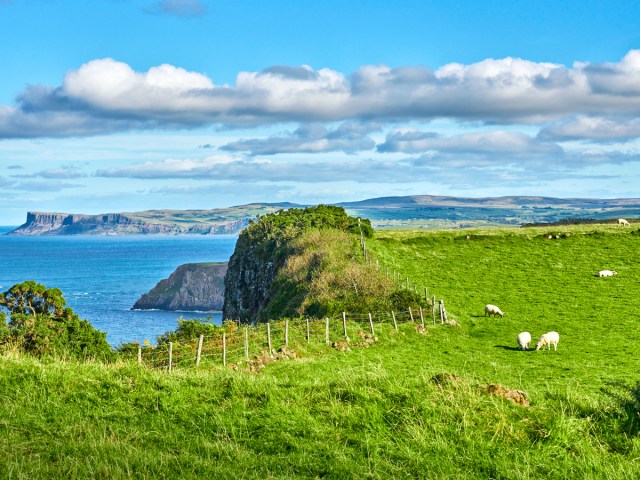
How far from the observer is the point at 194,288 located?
170000 mm

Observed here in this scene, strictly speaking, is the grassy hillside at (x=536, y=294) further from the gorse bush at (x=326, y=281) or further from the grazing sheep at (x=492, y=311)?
the gorse bush at (x=326, y=281)

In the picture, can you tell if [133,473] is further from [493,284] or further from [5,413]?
[493,284]

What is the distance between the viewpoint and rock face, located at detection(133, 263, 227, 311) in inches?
6619

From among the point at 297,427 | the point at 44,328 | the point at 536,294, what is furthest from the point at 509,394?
the point at 536,294

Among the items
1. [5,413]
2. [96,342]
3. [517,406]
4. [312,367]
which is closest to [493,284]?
[312,367]

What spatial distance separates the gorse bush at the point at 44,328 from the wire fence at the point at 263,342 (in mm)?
2369

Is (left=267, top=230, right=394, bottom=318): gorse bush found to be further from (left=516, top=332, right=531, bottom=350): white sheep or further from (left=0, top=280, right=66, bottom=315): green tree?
(left=0, top=280, right=66, bottom=315): green tree

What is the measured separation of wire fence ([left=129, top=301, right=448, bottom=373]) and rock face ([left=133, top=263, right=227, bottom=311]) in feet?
429

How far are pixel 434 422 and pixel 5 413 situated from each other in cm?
817

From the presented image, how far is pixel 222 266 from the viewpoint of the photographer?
578 ft

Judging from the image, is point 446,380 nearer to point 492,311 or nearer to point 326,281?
point 492,311

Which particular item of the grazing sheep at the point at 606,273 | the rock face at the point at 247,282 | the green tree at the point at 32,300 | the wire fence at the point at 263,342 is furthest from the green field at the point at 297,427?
the rock face at the point at 247,282

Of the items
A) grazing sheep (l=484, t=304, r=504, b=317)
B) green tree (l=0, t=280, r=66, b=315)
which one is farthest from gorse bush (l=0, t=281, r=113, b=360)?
grazing sheep (l=484, t=304, r=504, b=317)

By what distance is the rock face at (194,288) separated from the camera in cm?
16812
